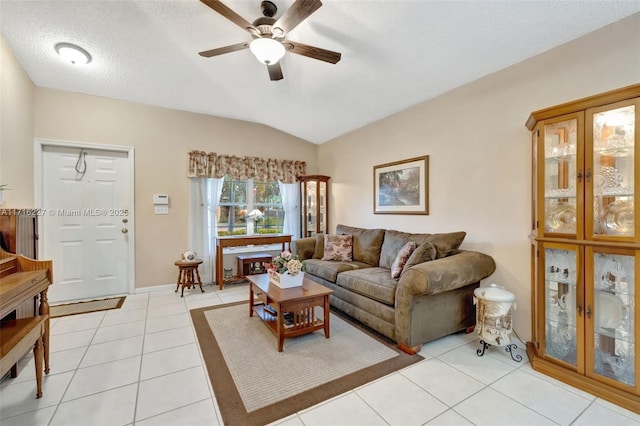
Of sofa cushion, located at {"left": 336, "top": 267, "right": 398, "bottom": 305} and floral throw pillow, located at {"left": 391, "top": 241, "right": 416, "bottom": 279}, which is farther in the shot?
floral throw pillow, located at {"left": 391, "top": 241, "right": 416, "bottom": 279}

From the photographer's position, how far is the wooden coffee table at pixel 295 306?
2340 millimetres

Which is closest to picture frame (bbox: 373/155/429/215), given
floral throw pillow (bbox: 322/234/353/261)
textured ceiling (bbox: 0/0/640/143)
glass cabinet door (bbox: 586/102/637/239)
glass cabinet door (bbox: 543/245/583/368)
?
floral throw pillow (bbox: 322/234/353/261)

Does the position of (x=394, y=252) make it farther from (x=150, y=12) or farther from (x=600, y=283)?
(x=150, y=12)

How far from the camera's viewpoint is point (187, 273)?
404 centimetres

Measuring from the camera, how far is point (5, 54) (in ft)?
8.77

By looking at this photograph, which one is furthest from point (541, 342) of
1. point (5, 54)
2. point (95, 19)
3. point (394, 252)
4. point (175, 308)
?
point (5, 54)

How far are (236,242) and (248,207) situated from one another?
802 millimetres

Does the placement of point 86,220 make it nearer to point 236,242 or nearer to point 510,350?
point 236,242

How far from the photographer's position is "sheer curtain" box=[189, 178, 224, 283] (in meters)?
4.32

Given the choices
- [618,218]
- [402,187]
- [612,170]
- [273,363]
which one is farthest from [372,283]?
[612,170]

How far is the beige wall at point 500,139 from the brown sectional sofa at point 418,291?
0.27 m

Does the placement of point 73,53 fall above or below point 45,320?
above

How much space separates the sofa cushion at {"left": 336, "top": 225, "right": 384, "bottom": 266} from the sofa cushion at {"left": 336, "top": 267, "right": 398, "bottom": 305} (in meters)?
0.38

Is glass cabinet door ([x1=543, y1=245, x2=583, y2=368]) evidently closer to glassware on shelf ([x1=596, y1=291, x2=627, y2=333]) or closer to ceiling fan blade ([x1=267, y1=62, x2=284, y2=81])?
glassware on shelf ([x1=596, y1=291, x2=627, y2=333])
